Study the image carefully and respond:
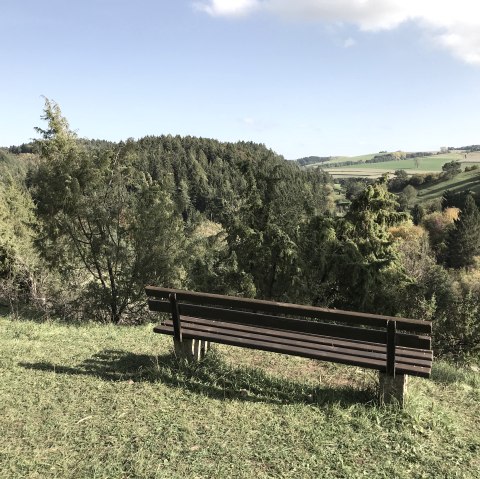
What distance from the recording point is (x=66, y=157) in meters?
13.0

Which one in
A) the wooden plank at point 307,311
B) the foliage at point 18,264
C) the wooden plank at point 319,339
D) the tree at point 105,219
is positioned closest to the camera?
the wooden plank at point 307,311

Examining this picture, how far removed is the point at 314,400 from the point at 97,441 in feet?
8.25

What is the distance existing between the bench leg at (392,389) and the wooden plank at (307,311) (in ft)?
2.04

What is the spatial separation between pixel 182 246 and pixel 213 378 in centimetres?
955

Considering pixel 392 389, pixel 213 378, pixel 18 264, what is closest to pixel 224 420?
pixel 213 378

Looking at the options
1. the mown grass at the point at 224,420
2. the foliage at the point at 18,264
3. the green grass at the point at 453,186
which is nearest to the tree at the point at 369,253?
the mown grass at the point at 224,420

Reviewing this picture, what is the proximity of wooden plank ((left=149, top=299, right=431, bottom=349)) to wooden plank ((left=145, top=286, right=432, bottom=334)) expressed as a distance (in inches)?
3.5

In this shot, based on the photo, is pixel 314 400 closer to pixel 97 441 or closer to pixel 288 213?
pixel 97 441

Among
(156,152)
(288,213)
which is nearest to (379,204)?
(288,213)

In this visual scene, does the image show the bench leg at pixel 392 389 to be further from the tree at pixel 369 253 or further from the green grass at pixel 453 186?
the green grass at pixel 453 186

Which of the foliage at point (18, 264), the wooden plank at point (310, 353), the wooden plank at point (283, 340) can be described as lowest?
the foliage at point (18, 264)

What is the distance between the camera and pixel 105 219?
13.6 m

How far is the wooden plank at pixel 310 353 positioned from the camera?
178 inches

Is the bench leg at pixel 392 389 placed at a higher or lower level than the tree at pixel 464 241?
higher
